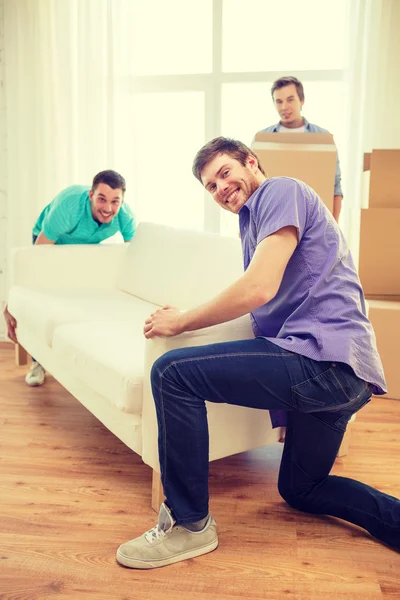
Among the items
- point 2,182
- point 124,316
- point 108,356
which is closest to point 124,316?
point 124,316

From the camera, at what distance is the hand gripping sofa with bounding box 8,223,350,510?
1.70 meters

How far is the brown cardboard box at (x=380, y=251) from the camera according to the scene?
2.68m

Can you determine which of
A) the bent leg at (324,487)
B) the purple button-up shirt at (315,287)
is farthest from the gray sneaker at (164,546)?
the purple button-up shirt at (315,287)

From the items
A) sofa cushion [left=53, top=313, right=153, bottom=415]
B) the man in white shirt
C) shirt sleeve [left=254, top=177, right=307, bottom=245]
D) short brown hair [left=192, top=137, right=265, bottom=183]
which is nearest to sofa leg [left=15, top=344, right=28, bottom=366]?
sofa cushion [left=53, top=313, right=153, bottom=415]

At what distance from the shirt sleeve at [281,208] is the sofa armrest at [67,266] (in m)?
1.75

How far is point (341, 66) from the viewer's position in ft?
11.3

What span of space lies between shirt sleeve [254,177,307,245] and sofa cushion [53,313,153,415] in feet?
1.96

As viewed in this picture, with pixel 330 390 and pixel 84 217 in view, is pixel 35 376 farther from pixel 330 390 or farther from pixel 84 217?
pixel 330 390

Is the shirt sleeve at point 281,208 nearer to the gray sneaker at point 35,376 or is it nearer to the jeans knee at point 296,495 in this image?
the jeans knee at point 296,495

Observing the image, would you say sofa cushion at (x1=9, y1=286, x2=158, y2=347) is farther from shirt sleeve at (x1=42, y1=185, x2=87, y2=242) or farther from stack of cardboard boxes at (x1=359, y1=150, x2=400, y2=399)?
stack of cardboard boxes at (x1=359, y1=150, x2=400, y2=399)

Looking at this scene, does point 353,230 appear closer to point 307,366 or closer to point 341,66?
point 341,66

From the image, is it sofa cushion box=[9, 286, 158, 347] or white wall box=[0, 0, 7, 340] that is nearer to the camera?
sofa cushion box=[9, 286, 158, 347]

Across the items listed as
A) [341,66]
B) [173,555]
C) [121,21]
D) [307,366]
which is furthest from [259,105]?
[173,555]

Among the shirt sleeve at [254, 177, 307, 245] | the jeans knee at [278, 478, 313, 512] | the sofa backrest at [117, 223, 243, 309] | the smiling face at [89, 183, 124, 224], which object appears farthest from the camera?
the smiling face at [89, 183, 124, 224]
